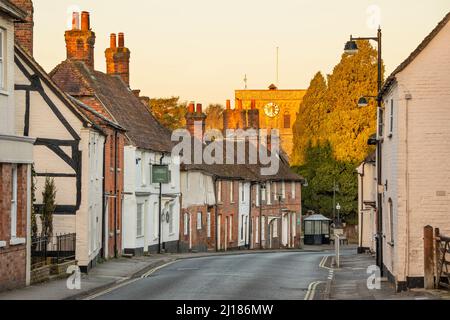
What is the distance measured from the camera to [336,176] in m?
85.8

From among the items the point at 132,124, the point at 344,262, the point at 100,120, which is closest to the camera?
the point at 100,120

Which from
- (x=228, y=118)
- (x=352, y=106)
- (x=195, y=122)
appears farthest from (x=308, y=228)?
(x=195, y=122)

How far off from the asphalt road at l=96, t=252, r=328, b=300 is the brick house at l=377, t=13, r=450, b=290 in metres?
3.20

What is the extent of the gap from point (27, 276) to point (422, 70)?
12132mm

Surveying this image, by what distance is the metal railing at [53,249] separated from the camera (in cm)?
3144

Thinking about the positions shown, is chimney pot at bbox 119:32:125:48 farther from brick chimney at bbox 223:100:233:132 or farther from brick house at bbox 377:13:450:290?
brick chimney at bbox 223:100:233:132

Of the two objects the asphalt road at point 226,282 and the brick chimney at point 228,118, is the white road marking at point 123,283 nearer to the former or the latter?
the asphalt road at point 226,282

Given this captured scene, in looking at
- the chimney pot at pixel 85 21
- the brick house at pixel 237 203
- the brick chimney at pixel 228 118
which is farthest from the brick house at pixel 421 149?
the brick chimney at pixel 228 118

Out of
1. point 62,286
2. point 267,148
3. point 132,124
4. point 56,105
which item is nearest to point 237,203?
point 267,148

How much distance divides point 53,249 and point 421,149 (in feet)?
44.7

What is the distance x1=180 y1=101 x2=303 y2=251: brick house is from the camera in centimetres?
6088

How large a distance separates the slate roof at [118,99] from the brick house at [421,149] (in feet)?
73.2

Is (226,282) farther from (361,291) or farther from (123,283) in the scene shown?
(361,291)

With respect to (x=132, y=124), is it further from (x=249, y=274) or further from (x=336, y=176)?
(x=336, y=176)
